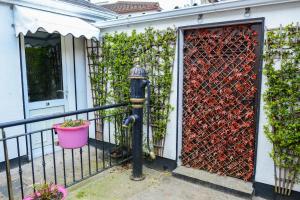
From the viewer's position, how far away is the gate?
2.82 m

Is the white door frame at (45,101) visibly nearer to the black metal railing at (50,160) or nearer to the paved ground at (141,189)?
the black metal railing at (50,160)

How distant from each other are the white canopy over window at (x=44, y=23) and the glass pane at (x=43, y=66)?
1.47ft

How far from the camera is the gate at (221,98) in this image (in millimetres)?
2822

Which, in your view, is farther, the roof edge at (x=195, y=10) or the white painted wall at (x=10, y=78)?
the white painted wall at (x=10, y=78)

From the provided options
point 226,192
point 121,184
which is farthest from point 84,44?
point 226,192

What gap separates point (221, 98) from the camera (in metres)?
3.03

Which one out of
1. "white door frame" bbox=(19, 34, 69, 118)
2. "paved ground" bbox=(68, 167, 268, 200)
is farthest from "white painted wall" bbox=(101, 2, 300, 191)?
"white door frame" bbox=(19, 34, 69, 118)

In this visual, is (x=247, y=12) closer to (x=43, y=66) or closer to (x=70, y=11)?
(x=70, y=11)

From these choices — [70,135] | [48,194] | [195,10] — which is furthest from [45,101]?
[195,10]

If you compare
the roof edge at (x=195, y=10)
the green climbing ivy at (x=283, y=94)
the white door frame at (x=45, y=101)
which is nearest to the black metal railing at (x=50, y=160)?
the white door frame at (x=45, y=101)

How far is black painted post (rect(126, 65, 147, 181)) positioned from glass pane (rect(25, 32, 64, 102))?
1985 mm

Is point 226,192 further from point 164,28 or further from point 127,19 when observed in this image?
point 127,19

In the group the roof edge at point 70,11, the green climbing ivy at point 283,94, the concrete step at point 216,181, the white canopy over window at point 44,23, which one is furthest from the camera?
the roof edge at point 70,11

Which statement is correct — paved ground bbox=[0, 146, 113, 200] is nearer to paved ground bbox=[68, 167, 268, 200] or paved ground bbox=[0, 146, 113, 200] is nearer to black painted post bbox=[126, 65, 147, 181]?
paved ground bbox=[68, 167, 268, 200]
